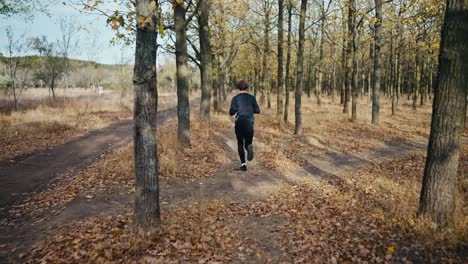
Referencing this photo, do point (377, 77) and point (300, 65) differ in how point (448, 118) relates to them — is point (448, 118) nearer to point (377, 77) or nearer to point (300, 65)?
point (300, 65)

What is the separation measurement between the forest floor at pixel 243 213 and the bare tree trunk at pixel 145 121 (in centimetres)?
44

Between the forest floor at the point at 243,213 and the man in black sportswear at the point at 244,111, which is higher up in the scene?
the man in black sportswear at the point at 244,111

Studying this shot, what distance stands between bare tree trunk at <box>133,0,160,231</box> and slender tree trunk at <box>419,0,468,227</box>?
4.37 meters

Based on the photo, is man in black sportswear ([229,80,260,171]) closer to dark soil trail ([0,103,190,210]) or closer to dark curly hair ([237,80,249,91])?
dark curly hair ([237,80,249,91])

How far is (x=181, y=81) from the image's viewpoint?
35.0 feet

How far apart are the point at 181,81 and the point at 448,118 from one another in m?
8.48

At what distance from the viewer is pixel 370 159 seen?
1025 cm

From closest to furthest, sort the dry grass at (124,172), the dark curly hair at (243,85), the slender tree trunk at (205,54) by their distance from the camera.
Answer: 1. the dry grass at (124,172)
2. the dark curly hair at (243,85)
3. the slender tree trunk at (205,54)

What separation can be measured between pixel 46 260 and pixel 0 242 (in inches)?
61.7

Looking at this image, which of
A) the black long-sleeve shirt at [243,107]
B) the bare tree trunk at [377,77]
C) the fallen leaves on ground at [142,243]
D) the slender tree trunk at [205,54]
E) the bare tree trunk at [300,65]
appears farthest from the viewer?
the bare tree trunk at [377,77]

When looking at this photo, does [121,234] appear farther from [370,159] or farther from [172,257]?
[370,159]

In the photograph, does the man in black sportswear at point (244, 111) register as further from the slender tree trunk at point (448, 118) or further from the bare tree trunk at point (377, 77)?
the bare tree trunk at point (377, 77)


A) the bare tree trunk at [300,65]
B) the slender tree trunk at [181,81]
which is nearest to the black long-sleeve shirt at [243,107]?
the slender tree trunk at [181,81]

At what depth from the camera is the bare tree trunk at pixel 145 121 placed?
168 inches
